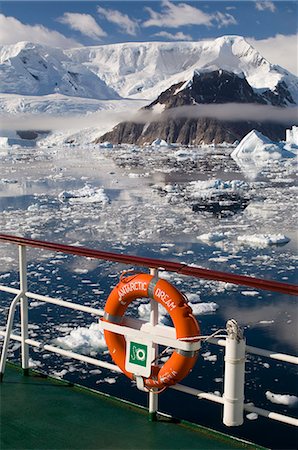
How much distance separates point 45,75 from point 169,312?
17708 centimetres

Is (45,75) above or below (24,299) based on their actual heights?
above

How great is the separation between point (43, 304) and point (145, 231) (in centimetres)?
562

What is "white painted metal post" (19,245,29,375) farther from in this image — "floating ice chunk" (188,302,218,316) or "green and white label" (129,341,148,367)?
"floating ice chunk" (188,302,218,316)

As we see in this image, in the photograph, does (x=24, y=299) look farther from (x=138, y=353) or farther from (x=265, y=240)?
(x=265, y=240)

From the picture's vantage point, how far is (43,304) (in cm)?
749

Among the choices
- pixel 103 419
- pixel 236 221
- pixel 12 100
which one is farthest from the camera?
pixel 12 100

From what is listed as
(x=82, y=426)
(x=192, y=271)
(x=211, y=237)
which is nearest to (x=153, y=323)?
(x=192, y=271)

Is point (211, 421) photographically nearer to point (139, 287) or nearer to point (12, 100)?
point (139, 287)

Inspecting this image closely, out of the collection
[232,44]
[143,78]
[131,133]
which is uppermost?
[232,44]

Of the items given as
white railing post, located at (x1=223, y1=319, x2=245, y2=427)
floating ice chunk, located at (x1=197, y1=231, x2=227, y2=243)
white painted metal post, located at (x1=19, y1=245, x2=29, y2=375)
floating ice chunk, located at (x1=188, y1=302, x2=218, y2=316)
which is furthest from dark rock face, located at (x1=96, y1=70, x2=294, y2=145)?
white railing post, located at (x1=223, y1=319, x2=245, y2=427)

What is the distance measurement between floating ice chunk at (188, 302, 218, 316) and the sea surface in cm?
3

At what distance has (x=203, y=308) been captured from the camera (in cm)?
717

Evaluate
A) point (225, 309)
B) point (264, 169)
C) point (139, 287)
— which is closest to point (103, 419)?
point (139, 287)

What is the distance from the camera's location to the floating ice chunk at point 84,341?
5.86m
